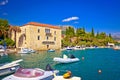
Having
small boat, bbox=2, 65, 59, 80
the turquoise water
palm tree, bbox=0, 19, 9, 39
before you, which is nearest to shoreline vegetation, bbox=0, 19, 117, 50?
palm tree, bbox=0, 19, 9, 39

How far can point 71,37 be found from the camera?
96.8 m

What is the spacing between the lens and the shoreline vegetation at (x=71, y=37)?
61.5 metres

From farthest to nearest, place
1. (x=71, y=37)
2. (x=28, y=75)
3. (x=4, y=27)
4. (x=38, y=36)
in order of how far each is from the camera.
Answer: (x=71, y=37) → (x=38, y=36) → (x=4, y=27) → (x=28, y=75)

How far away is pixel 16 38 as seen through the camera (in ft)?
220

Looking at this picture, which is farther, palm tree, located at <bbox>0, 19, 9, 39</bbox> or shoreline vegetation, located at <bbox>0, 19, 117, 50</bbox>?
shoreline vegetation, located at <bbox>0, 19, 117, 50</bbox>

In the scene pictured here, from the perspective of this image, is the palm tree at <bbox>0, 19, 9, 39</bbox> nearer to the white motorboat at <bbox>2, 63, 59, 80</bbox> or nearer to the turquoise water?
the turquoise water

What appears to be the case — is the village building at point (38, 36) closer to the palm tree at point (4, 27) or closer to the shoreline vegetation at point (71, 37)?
the shoreline vegetation at point (71, 37)

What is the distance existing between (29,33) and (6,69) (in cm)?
4246

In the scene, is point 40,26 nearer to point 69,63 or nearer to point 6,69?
point 69,63

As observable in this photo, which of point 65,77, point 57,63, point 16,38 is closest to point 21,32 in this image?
point 16,38

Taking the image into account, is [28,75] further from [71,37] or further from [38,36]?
[71,37]

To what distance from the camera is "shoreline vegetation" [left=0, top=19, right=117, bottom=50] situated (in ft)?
202

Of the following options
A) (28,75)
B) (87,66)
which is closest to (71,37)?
(87,66)

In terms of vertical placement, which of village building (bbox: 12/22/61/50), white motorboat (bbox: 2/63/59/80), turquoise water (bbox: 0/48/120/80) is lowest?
turquoise water (bbox: 0/48/120/80)
